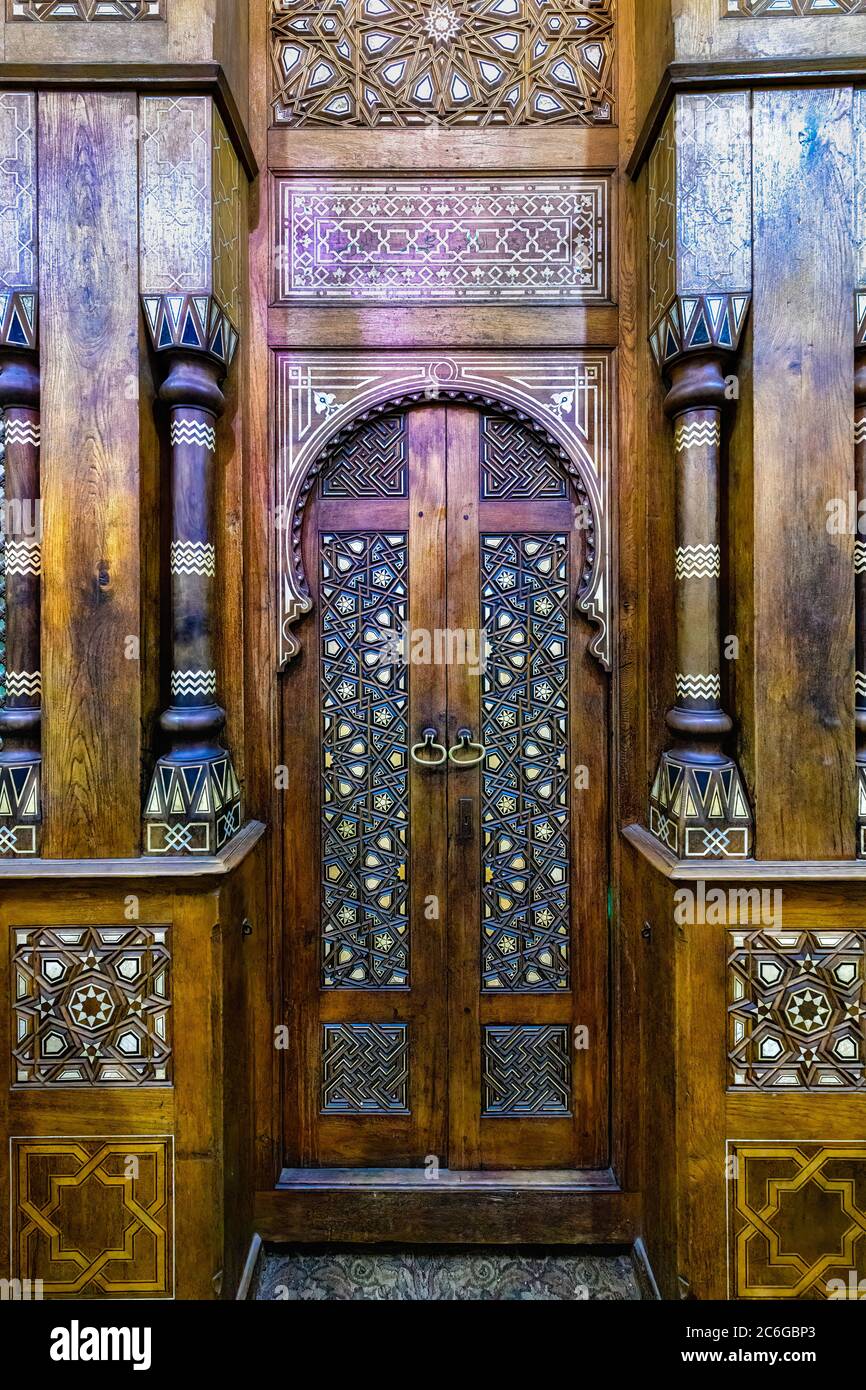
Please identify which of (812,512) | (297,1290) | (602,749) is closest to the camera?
(812,512)

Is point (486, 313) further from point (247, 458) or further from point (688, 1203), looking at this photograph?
point (688, 1203)

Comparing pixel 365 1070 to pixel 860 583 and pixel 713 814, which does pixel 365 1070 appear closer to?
pixel 713 814

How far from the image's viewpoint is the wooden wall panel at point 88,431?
183cm

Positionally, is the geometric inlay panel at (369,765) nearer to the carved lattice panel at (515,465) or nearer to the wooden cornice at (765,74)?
the carved lattice panel at (515,465)

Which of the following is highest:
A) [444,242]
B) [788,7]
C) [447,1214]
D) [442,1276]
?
[788,7]

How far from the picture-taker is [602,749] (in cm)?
227

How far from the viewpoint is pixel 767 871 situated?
1809mm

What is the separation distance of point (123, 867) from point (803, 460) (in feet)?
6.59

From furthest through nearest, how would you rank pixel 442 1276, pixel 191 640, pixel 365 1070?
pixel 365 1070
pixel 442 1276
pixel 191 640

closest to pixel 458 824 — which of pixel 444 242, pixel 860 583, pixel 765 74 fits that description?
pixel 860 583

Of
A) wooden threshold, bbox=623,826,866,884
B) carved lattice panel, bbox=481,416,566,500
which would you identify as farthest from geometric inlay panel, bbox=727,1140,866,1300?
carved lattice panel, bbox=481,416,566,500

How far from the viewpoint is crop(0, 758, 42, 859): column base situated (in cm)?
185

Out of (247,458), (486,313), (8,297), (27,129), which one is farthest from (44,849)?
(486,313)

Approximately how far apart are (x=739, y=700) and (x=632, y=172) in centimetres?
162
